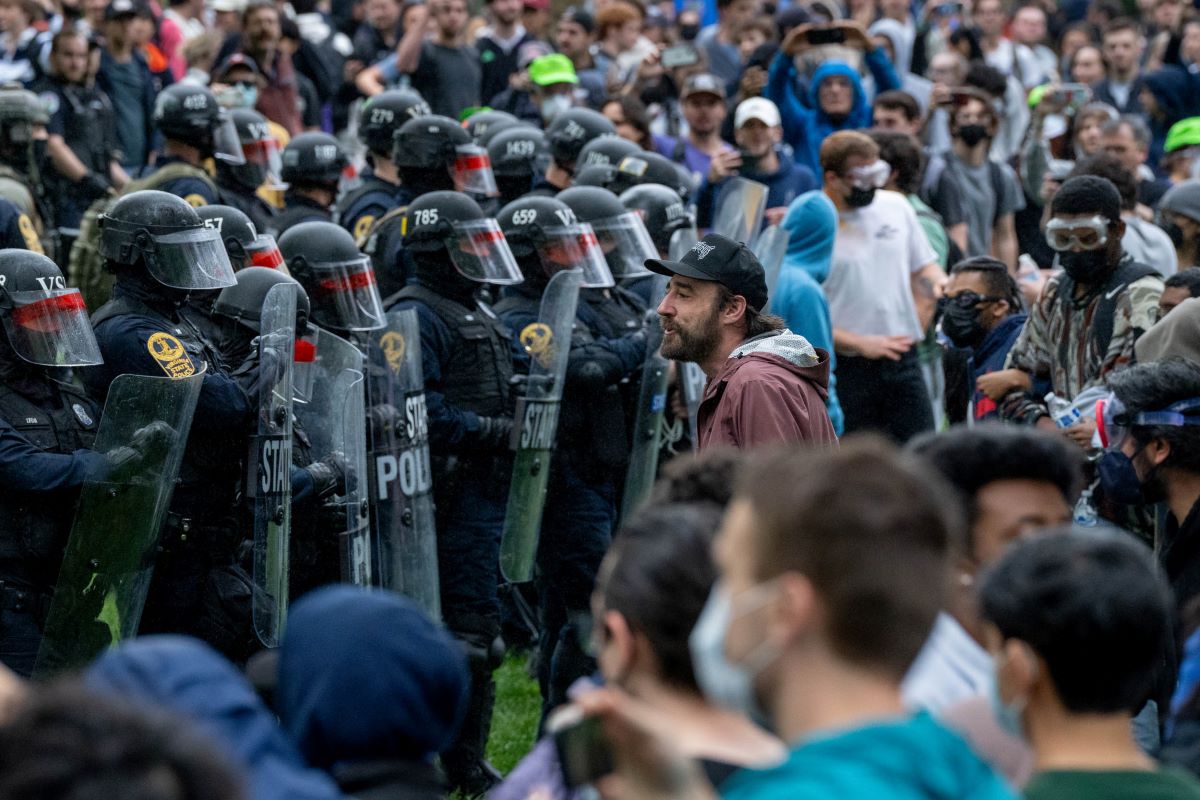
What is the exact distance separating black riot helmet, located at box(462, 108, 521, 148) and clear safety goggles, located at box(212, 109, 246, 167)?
4.56 ft

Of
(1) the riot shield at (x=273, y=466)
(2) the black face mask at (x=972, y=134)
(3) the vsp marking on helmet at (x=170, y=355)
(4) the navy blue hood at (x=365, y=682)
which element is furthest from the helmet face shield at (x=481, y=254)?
(2) the black face mask at (x=972, y=134)

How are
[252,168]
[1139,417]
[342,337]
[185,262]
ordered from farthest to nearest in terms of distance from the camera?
1. [252,168]
2. [342,337]
3. [185,262]
4. [1139,417]

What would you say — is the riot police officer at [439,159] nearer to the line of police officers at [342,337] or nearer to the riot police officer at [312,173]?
the line of police officers at [342,337]

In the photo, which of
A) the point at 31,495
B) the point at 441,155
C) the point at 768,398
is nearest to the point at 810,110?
the point at 441,155

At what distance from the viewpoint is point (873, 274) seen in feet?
28.1

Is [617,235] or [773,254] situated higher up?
[617,235]

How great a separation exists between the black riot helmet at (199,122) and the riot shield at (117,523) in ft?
15.1

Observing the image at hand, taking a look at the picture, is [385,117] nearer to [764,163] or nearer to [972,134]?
[764,163]

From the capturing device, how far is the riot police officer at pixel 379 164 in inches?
367

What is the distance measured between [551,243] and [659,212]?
1196 millimetres

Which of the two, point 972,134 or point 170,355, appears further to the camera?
point 972,134

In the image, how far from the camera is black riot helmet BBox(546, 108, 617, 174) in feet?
33.1

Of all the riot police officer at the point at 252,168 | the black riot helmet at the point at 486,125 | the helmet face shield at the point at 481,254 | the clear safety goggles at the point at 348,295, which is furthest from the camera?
→ the black riot helmet at the point at 486,125

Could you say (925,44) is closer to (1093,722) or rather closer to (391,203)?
(391,203)
